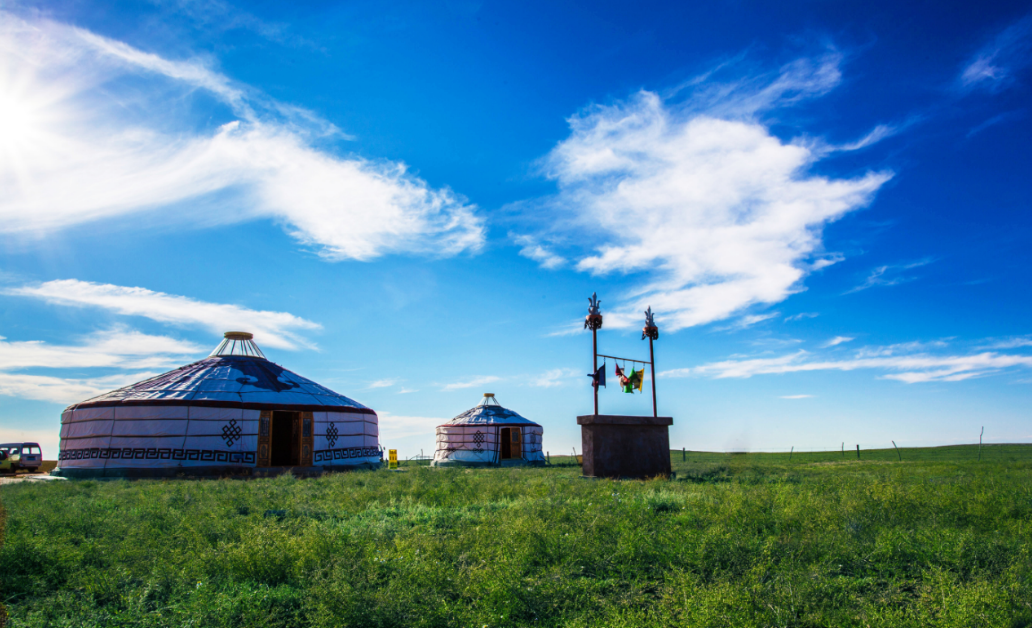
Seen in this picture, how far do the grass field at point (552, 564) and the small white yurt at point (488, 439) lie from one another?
20317 millimetres

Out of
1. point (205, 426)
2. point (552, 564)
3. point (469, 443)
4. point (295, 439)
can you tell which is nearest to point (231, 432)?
point (205, 426)

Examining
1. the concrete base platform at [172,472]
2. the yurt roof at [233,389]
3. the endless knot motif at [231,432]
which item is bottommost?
the concrete base platform at [172,472]

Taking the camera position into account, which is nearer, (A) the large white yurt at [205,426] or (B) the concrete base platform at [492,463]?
(A) the large white yurt at [205,426]

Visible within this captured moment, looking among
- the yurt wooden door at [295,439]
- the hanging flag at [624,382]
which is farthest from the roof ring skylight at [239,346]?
the hanging flag at [624,382]

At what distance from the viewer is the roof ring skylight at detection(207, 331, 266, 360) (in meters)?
23.2

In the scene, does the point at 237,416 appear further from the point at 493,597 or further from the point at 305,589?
the point at 493,597

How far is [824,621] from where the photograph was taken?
390 centimetres

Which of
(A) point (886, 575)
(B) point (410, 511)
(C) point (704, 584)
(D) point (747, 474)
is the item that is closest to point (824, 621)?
(C) point (704, 584)

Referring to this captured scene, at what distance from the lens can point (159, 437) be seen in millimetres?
16828

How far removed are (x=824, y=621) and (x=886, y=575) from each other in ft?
5.12

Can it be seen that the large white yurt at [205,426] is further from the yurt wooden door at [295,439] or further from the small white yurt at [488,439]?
the small white yurt at [488,439]

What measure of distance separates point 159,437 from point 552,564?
15705mm

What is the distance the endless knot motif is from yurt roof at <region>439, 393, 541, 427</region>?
12.6 m

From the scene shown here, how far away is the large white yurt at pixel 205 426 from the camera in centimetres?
1684
